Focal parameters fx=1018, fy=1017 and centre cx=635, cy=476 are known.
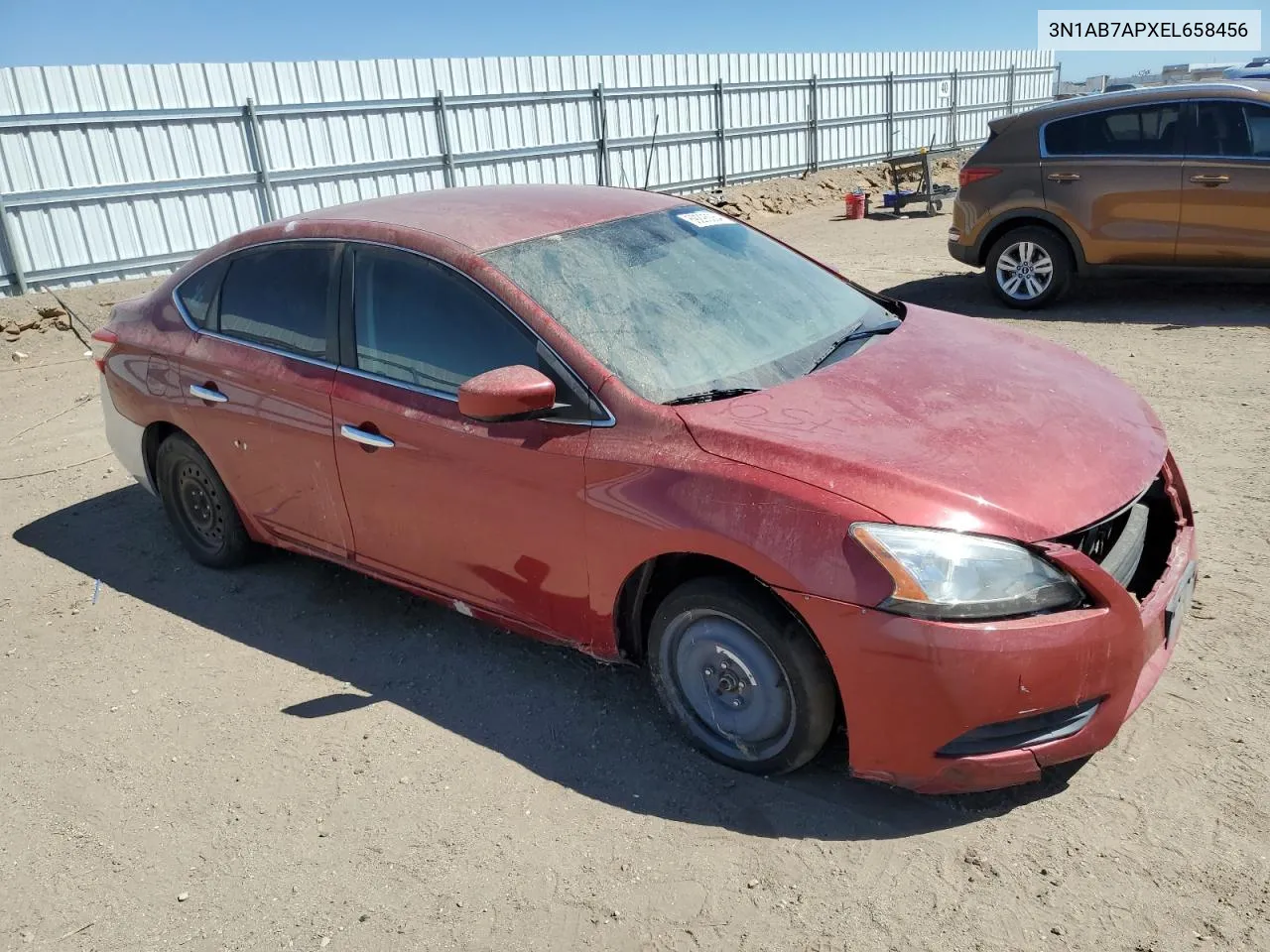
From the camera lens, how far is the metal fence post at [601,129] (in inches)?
695

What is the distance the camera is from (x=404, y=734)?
3.59 m

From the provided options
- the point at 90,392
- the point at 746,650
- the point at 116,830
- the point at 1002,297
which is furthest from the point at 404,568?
the point at 1002,297

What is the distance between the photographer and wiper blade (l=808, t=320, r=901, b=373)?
3613 millimetres

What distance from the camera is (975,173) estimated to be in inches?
360

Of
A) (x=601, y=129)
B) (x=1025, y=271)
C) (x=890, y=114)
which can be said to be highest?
(x=601, y=129)

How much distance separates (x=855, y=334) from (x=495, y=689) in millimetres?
1911

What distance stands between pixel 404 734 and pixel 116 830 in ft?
3.08

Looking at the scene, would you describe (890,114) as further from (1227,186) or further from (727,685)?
(727,685)

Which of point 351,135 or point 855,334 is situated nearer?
point 855,334

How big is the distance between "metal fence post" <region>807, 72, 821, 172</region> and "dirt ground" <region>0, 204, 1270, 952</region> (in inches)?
738

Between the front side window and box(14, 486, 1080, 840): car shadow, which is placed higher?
the front side window

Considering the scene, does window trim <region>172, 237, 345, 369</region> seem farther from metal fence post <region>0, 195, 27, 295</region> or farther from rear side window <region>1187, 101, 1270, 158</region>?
metal fence post <region>0, 195, 27, 295</region>

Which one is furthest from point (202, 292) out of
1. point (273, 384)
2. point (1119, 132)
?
point (1119, 132)

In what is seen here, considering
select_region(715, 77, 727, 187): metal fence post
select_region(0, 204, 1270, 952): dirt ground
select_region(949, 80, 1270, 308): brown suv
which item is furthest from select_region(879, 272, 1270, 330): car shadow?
select_region(715, 77, 727, 187): metal fence post
